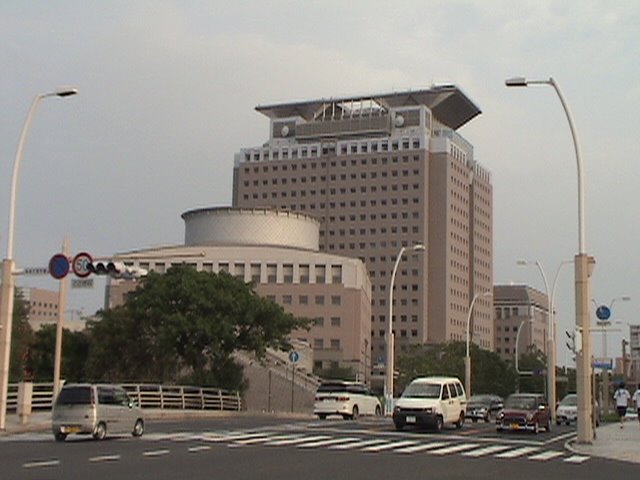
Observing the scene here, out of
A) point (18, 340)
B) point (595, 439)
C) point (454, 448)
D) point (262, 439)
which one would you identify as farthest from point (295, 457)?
point (18, 340)

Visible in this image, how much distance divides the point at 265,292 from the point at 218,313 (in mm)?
90547

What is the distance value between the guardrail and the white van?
14.2 metres

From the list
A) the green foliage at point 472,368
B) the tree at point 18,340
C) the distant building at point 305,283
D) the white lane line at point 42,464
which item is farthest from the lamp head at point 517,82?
the distant building at point 305,283

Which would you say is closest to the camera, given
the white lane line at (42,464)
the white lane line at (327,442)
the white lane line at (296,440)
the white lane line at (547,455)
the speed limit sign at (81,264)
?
the white lane line at (42,464)

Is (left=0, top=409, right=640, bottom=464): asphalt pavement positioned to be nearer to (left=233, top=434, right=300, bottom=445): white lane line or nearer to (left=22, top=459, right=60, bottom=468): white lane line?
(left=233, top=434, right=300, bottom=445): white lane line

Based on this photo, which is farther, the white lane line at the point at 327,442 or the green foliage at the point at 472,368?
the green foliage at the point at 472,368

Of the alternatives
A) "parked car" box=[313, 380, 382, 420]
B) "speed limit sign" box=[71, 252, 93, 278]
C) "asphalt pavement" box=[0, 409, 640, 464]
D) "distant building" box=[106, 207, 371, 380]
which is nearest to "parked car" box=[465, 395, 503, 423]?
"parked car" box=[313, 380, 382, 420]

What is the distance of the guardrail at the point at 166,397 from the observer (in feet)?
135

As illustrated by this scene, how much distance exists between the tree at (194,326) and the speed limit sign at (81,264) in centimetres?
2500

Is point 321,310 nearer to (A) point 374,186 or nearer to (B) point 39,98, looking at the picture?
(A) point 374,186

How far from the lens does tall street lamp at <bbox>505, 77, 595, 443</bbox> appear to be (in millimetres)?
28547

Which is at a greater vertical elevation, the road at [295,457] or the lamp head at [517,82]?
the lamp head at [517,82]

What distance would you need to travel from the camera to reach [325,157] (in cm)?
19675

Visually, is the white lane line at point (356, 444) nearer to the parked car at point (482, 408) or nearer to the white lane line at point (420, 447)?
the white lane line at point (420, 447)
